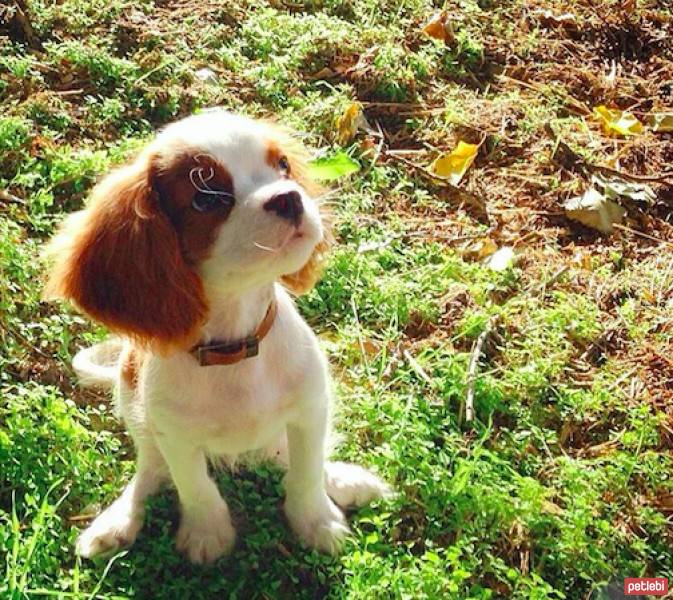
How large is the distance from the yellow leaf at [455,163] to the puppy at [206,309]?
5.34 feet

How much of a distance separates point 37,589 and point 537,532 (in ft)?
4.48

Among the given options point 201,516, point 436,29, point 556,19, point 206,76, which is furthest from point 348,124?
point 201,516

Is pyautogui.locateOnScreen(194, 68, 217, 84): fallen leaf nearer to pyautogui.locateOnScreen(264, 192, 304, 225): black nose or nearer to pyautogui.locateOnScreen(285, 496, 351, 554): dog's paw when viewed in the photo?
pyautogui.locateOnScreen(285, 496, 351, 554): dog's paw

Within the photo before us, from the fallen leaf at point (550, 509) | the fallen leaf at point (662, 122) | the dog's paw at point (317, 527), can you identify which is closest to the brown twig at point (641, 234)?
the fallen leaf at point (662, 122)

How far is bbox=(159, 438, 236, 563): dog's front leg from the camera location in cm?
243

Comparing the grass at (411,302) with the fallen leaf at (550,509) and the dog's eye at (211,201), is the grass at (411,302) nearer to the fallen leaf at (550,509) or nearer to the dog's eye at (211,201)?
the fallen leaf at (550,509)

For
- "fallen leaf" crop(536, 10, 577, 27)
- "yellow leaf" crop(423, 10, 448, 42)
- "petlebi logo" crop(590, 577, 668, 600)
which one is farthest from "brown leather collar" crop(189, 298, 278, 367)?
"fallen leaf" crop(536, 10, 577, 27)

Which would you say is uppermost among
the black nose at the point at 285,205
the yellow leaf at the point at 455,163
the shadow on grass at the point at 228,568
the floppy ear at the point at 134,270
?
the black nose at the point at 285,205

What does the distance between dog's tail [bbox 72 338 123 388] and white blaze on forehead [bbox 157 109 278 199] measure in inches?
40.1

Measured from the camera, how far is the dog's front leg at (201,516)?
243 centimetres

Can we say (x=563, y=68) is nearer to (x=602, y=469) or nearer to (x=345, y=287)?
(x=345, y=287)

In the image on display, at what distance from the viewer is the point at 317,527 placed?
260cm

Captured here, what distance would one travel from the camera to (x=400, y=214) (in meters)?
3.86

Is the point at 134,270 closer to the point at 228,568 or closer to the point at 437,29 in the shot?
the point at 228,568
